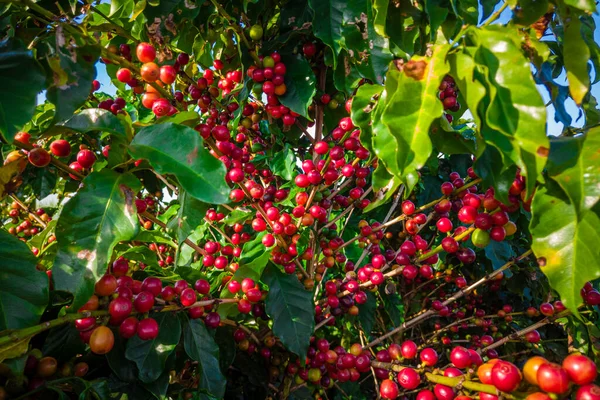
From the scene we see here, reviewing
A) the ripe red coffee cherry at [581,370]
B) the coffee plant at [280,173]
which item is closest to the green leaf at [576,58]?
the coffee plant at [280,173]

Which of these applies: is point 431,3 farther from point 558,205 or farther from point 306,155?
point 306,155

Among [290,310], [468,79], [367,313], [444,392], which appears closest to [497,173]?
[468,79]

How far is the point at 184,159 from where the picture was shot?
0.78 m

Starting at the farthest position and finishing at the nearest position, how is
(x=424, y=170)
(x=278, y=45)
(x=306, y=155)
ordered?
(x=424, y=170), (x=306, y=155), (x=278, y=45)

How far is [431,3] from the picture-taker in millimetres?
847

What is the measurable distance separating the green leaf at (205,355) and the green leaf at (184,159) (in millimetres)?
528

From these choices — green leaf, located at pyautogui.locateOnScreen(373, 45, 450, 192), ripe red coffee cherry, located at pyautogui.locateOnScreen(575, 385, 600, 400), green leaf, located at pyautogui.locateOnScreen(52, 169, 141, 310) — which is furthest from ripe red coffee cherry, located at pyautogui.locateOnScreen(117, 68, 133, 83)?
ripe red coffee cherry, located at pyautogui.locateOnScreen(575, 385, 600, 400)

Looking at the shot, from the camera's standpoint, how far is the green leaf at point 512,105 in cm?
60

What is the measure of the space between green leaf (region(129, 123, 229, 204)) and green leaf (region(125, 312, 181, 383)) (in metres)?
0.48

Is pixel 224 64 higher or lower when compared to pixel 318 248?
higher

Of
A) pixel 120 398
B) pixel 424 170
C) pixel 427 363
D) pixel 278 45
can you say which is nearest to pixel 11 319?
pixel 120 398

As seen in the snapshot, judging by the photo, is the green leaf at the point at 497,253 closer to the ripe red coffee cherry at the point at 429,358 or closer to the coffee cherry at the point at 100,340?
the ripe red coffee cherry at the point at 429,358

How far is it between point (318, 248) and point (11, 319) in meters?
1.16

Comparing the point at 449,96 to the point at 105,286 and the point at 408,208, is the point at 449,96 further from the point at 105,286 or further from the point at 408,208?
the point at 105,286
